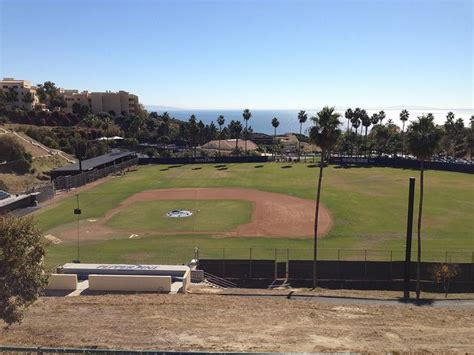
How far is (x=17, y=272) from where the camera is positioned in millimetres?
18594

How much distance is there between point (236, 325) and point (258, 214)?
3507cm

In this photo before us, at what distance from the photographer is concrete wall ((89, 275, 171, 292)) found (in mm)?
30578

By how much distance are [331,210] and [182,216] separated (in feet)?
63.8

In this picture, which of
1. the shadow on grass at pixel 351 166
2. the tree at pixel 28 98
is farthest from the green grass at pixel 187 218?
the tree at pixel 28 98

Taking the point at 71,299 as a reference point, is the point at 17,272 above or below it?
above

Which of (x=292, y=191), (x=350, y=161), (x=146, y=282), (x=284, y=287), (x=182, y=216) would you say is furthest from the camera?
(x=350, y=161)

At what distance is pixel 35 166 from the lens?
95.9 m

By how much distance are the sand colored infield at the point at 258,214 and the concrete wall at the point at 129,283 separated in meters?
17.7

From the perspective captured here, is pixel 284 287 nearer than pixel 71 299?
No

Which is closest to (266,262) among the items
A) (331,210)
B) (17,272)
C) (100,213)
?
(17,272)

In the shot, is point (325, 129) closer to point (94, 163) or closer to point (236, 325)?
point (236, 325)

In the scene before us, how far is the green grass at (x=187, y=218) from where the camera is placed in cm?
5197

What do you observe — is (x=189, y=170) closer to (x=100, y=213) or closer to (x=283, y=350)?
(x=100, y=213)

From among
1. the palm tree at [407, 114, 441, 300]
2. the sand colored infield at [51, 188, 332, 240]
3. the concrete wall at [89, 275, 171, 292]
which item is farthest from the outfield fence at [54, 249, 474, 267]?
the concrete wall at [89, 275, 171, 292]
